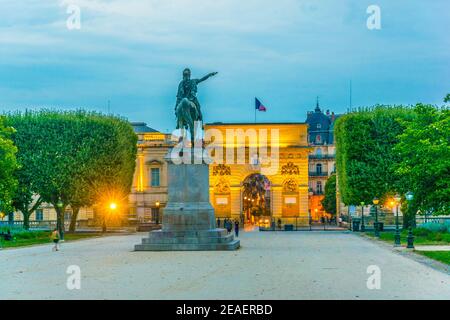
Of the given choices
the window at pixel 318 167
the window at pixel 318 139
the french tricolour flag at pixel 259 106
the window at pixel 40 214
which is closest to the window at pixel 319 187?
the window at pixel 318 167

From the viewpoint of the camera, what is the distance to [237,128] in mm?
103375

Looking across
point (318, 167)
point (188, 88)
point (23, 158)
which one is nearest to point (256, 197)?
point (318, 167)

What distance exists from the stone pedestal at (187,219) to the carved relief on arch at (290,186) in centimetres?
5624

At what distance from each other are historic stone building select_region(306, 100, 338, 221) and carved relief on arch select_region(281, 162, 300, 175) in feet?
112

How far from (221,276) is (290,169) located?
74.1 m

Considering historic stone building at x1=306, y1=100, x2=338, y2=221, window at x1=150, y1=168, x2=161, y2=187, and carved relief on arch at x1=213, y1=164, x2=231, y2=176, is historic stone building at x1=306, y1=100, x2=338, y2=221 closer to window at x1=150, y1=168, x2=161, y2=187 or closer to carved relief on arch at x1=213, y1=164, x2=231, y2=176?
window at x1=150, y1=168, x2=161, y2=187

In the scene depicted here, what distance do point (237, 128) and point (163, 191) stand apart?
12.8 meters

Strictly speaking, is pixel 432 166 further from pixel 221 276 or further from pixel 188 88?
pixel 221 276

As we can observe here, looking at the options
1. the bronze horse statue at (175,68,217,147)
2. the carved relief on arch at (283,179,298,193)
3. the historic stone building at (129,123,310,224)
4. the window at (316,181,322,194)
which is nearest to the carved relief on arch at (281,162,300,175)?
the historic stone building at (129,123,310,224)

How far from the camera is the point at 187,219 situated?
43188mm

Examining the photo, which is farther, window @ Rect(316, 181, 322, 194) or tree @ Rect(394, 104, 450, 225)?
window @ Rect(316, 181, 322, 194)

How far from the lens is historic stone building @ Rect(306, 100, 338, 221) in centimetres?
13938
